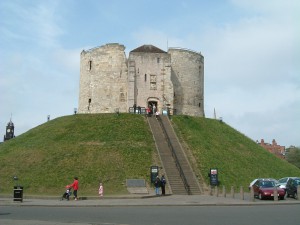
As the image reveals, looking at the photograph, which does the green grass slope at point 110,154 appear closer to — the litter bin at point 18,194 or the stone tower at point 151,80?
the litter bin at point 18,194

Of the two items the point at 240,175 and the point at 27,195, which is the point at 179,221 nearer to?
the point at 27,195

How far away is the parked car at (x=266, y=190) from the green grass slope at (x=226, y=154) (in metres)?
4.28

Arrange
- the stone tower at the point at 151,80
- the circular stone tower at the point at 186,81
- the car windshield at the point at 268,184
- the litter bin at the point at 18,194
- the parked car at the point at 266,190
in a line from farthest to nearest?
the circular stone tower at the point at 186,81 < the stone tower at the point at 151,80 < the car windshield at the point at 268,184 < the parked car at the point at 266,190 < the litter bin at the point at 18,194

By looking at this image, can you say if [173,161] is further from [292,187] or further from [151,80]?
[151,80]

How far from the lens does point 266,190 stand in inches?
962

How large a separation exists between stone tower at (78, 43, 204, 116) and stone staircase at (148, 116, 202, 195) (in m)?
6.41

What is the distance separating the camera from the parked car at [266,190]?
2438 cm

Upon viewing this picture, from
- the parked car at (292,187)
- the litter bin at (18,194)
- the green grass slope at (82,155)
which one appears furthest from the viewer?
the green grass slope at (82,155)

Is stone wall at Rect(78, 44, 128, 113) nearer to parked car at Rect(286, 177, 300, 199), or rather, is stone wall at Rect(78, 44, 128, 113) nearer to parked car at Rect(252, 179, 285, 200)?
parked car at Rect(252, 179, 285, 200)

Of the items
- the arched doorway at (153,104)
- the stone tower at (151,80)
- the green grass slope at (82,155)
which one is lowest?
the green grass slope at (82,155)

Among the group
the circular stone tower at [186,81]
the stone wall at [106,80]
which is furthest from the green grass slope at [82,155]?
the circular stone tower at [186,81]

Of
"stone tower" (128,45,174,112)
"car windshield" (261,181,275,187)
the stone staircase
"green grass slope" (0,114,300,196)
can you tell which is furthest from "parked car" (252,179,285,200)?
"stone tower" (128,45,174,112)

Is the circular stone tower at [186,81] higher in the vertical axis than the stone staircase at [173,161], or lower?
higher

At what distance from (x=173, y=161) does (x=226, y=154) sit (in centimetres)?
624
